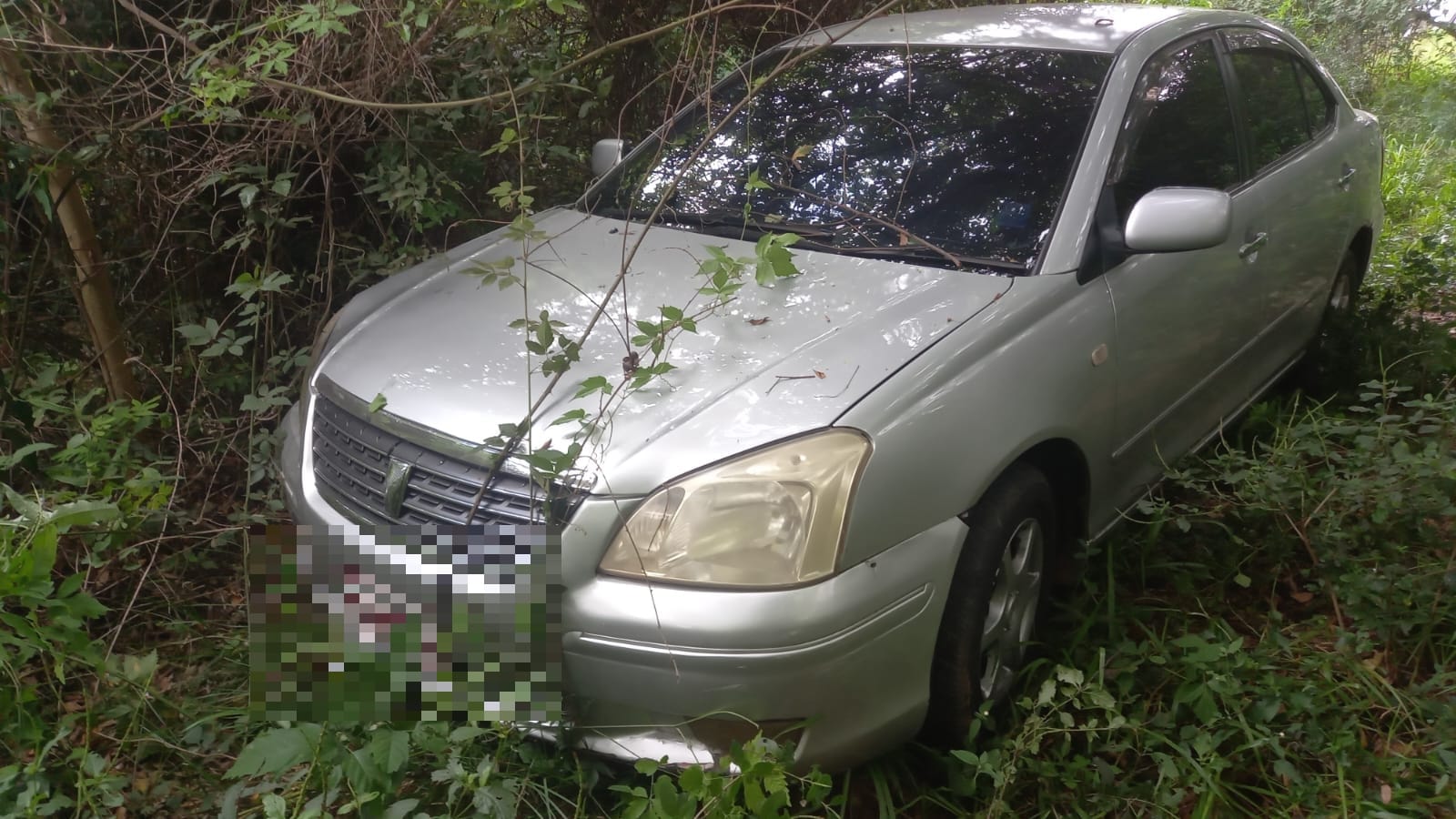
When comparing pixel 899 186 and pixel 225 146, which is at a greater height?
pixel 899 186

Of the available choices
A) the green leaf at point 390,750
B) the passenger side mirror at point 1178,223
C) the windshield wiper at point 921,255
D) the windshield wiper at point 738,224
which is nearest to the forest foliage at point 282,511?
the green leaf at point 390,750

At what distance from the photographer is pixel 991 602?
7.47 ft

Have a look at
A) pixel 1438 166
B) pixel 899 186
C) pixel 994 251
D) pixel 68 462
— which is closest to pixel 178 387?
pixel 68 462

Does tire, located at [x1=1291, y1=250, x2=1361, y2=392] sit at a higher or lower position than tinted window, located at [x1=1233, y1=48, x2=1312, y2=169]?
lower

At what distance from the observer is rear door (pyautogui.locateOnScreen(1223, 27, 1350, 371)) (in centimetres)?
331

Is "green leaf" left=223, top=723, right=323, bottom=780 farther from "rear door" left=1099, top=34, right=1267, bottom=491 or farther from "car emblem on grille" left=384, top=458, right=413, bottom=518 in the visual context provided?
"rear door" left=1099, top=34, right=1267, bottom=491

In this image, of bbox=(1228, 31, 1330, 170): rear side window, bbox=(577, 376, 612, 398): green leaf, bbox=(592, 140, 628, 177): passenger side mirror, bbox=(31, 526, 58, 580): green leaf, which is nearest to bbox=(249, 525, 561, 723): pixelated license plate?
bbox=(577, 376, 612, 398): green leaf

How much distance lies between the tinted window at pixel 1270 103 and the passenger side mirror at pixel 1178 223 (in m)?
0.96

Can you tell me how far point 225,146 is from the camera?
3242 mm

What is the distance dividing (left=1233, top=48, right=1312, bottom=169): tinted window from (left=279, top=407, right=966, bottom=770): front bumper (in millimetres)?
2182

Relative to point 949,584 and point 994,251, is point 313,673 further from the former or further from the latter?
point 994,251

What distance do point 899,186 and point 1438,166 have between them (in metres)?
5.68

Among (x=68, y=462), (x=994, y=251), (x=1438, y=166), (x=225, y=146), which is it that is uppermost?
(x=994, y=251)

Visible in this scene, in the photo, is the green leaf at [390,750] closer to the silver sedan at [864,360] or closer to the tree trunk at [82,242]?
the silver sedan at [864,360]
